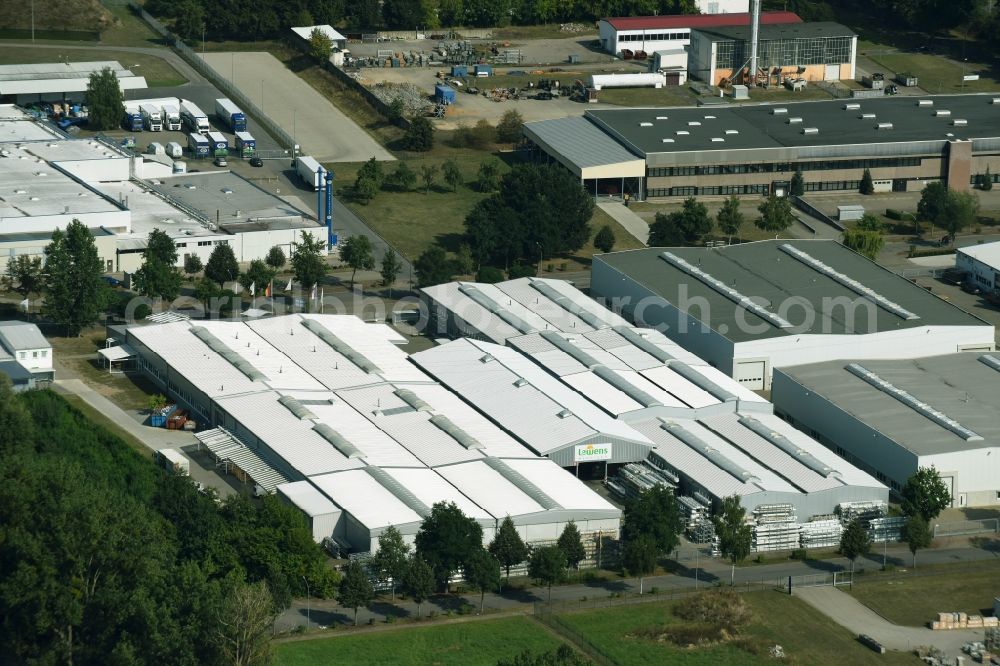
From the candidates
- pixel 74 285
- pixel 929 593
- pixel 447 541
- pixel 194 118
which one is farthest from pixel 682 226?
pixel 447 541

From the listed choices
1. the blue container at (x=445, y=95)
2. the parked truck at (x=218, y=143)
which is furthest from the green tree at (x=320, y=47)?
the parked truck at (x=218, y=143)

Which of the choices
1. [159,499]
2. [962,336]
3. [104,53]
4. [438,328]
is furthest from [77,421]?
[104,53]

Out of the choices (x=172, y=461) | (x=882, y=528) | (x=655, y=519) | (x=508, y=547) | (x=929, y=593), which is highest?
(x=655, y=519)

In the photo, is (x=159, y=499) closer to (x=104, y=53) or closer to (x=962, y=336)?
(x=962, y=336)

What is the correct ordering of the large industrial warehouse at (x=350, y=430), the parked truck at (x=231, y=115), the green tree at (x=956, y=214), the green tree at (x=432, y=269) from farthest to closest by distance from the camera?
the parked truck at (x=231, y=115) → the green tree at (x=956, y=214) → the green tree at (x=432, y=269) → the large industrial warehouse at (x=350, y=430)

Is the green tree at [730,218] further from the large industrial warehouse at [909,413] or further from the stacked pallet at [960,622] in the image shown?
the stacked pallet at [960,622]

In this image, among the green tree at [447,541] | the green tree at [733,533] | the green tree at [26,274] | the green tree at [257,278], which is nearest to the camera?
the green tree at [447,541]

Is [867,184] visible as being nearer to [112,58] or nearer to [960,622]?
[960,622]

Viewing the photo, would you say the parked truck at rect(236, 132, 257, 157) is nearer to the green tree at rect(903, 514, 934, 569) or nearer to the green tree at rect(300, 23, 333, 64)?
the green tree at rect(300, 23, 333, 64)

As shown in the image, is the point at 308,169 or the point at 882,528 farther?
the point at 308,169
